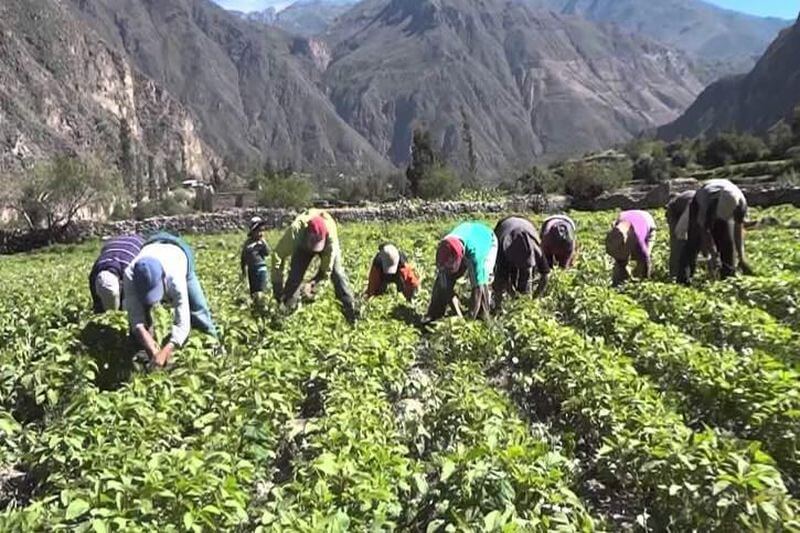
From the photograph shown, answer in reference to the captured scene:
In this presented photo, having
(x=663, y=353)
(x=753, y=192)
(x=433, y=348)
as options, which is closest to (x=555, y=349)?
(x=663, y=353)

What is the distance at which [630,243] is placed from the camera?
10.0 m

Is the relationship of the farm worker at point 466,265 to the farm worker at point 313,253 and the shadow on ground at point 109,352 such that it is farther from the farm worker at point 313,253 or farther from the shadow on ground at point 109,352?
the shadow on ground at point 109,352

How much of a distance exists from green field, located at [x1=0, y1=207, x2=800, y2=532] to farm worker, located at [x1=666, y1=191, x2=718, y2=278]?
4.01ft

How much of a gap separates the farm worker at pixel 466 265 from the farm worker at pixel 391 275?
1.35m

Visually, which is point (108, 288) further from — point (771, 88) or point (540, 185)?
point (771, 88)

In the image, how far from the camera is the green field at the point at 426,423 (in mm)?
3457

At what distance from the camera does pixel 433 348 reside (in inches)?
286

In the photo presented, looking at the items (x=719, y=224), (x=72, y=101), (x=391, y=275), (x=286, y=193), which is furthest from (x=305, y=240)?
(x=72, y=101)

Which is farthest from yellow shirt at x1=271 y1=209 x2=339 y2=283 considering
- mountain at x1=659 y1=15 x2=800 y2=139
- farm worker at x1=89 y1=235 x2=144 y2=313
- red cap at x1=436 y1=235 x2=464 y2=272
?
mountain at x1=659 y1=15 x2=800 y2=139

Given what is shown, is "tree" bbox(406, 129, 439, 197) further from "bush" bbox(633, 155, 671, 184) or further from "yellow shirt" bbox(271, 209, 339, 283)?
"yellow shirt" bbox(271, 209, 339, 283)

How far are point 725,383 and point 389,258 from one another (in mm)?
5682

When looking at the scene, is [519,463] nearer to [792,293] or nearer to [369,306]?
[792,293]

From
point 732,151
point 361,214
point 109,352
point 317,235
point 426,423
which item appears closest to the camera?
point 426,423

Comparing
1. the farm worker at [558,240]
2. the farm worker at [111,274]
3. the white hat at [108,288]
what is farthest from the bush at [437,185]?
the white hat at [108,288]
